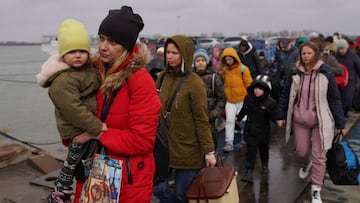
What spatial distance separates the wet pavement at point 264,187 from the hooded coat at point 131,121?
2.19 meters

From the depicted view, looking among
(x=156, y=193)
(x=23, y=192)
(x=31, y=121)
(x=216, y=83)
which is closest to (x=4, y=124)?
(x=31, y=121)

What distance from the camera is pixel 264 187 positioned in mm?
4309

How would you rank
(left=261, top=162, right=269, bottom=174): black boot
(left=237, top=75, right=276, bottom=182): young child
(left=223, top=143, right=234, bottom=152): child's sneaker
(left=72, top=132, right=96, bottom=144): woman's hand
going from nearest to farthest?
1. (left=72, top=132, right=96, bottom=144): woman's hand
2. (left=237, top=75, right=276, bottom=182): young child
3. (left=261, top=162, right=269, bottom=174): black boot
4. (left=223, top=143, right=234, bottom=152): child's sneaker

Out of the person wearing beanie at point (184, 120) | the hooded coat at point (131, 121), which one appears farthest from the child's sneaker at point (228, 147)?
the hooded coat at point (131, 121)

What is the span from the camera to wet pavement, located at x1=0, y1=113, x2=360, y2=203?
4051mm

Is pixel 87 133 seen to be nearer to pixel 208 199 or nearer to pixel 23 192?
pixel 208 199

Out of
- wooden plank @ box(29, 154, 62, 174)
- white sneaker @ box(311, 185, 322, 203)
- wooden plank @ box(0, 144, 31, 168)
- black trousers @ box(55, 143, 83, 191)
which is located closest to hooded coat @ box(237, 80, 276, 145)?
white sneaker @ box(311, 185, 322, 203)

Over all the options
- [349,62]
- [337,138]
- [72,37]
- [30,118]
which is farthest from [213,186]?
[30,118]

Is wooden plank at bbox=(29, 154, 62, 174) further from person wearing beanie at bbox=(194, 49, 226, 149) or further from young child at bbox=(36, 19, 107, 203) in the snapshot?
young child at bbox=(36, 19, 107, 203)

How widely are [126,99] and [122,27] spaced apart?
0.36 metres

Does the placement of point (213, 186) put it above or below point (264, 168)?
above

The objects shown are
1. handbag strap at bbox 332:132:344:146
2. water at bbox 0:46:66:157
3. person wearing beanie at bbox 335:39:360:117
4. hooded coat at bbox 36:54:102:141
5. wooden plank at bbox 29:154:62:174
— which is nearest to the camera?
hooded coat at bbox 36:54:102:141

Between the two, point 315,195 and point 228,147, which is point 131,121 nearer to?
point 315,195

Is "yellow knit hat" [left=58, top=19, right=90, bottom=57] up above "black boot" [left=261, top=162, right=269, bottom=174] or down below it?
above
